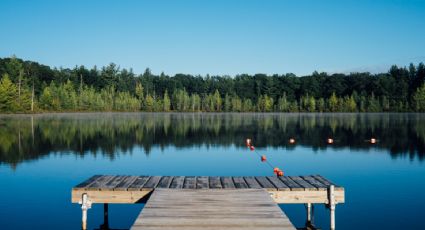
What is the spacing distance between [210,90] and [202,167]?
104572mm

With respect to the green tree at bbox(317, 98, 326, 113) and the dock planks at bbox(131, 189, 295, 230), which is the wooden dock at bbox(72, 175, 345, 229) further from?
the green tree at bbox(317, 98, 326, 113)

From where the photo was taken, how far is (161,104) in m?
108

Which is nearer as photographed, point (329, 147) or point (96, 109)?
point (329, 147)

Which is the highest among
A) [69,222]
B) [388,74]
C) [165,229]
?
[388,74]

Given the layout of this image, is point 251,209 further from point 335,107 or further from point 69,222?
point 335,107

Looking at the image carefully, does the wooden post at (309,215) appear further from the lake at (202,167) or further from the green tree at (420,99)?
the green tree at (420,99)

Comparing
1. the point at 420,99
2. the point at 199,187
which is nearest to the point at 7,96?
the point at 199,187

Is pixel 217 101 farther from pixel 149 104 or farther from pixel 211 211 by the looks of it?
pixel 211 211

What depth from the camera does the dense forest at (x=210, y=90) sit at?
8950cm

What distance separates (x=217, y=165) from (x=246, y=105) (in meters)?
86.0

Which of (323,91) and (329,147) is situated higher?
(323,91)

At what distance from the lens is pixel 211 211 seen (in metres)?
8.09

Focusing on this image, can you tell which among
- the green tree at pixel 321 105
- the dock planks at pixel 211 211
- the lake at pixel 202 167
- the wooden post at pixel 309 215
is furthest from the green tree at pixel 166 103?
the dock planks at pixel 211 211

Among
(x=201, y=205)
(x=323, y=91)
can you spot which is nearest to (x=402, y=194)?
(x=201, y=205)
